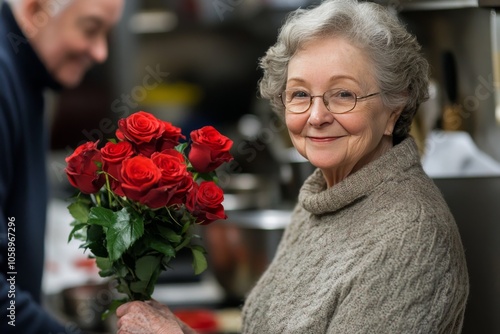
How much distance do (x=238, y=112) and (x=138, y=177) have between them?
3.68 metres

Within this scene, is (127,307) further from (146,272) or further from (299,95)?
(299,95)

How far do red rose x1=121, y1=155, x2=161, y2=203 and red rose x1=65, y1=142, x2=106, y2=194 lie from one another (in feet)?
0.37

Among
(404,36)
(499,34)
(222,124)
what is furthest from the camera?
(222,124)

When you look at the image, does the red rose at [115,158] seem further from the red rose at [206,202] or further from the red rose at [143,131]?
the red rose at [206,202]

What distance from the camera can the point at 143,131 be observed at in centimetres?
154

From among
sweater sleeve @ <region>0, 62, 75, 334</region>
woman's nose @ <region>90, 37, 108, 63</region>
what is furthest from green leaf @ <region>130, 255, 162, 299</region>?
woman's nose @ <region>90, 37, 108, 63</region>

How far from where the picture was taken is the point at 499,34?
1979 millimetres

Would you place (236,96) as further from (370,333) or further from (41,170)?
(370,333)

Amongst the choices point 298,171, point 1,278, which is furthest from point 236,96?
point 1,278

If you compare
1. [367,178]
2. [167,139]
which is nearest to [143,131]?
[167,139]

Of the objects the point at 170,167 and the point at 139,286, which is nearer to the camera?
the point at 170,167

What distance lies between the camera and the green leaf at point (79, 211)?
1.63 meters

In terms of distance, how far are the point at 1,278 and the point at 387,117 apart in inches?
41.5

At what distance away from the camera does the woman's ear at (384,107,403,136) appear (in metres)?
1.63
